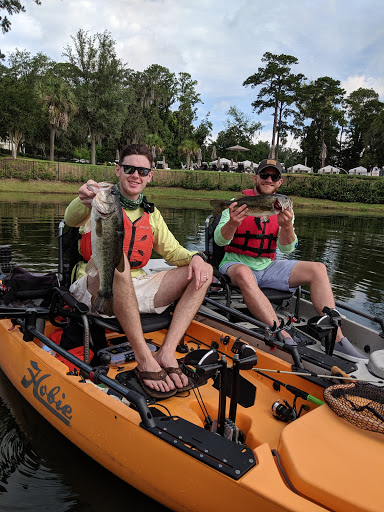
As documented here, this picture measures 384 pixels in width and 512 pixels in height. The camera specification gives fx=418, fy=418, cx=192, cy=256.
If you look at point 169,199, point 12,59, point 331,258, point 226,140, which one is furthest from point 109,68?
point 331,258

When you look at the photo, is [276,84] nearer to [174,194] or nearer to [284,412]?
[174,194]

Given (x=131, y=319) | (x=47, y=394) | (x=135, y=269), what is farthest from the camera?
(x=135, y=269)

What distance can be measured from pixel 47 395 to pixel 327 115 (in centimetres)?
5165

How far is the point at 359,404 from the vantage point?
243 centimetres

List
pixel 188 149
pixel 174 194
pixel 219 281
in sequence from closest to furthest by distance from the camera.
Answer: pixel 219 281 → pixel 174 194 → pixel 188 149

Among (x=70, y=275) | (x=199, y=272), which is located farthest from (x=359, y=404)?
(x=70, y=275)

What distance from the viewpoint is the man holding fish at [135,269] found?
2.56m

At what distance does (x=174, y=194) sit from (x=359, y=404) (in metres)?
32.2

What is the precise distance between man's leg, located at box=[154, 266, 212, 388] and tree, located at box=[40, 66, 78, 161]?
3702cm

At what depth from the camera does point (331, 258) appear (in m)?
12.4

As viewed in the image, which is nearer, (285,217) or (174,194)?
(285,217)

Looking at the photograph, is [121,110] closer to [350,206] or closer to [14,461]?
[350,206]

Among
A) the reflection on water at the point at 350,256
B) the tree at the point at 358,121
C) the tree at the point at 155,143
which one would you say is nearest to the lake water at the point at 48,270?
the reflection on water at the point at 350,256

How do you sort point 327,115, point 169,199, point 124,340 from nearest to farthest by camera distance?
point 124,340, point 169,199, point 327,115
